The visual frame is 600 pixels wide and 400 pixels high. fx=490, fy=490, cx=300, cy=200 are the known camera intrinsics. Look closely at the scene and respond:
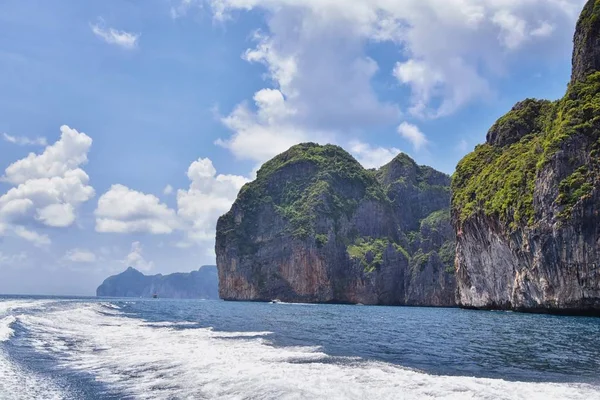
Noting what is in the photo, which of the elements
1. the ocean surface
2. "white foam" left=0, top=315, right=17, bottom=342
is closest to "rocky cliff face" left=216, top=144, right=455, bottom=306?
"white foam" left=0, top=315, right=17, bottom=342

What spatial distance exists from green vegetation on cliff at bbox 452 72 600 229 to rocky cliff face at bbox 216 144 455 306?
5882 cm

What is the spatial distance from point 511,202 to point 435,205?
437 ft

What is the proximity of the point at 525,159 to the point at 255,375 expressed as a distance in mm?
60790

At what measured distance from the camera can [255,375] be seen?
16094 mm

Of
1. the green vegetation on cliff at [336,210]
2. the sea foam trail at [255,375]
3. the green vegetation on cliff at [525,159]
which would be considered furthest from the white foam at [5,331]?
the green vegetation on cliff at [336,210]

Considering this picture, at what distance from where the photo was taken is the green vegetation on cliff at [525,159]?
52.8m

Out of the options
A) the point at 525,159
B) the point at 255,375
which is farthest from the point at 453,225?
the point at 255,375

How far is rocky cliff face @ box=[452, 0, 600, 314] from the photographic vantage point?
51125 millimetres

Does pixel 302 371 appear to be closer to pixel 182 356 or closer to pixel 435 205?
pixel 182 356

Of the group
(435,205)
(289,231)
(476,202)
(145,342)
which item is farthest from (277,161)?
(145,342)

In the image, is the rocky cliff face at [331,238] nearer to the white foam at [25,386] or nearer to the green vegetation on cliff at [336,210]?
the green vegetation on cliff at [336,210]

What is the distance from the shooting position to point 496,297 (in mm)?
71312

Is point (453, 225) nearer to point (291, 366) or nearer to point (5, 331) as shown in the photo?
point (5, 331)

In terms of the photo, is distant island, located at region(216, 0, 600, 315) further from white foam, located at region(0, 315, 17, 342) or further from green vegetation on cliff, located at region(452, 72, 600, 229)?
white foam, located at region(0, 315, 17, 342)
